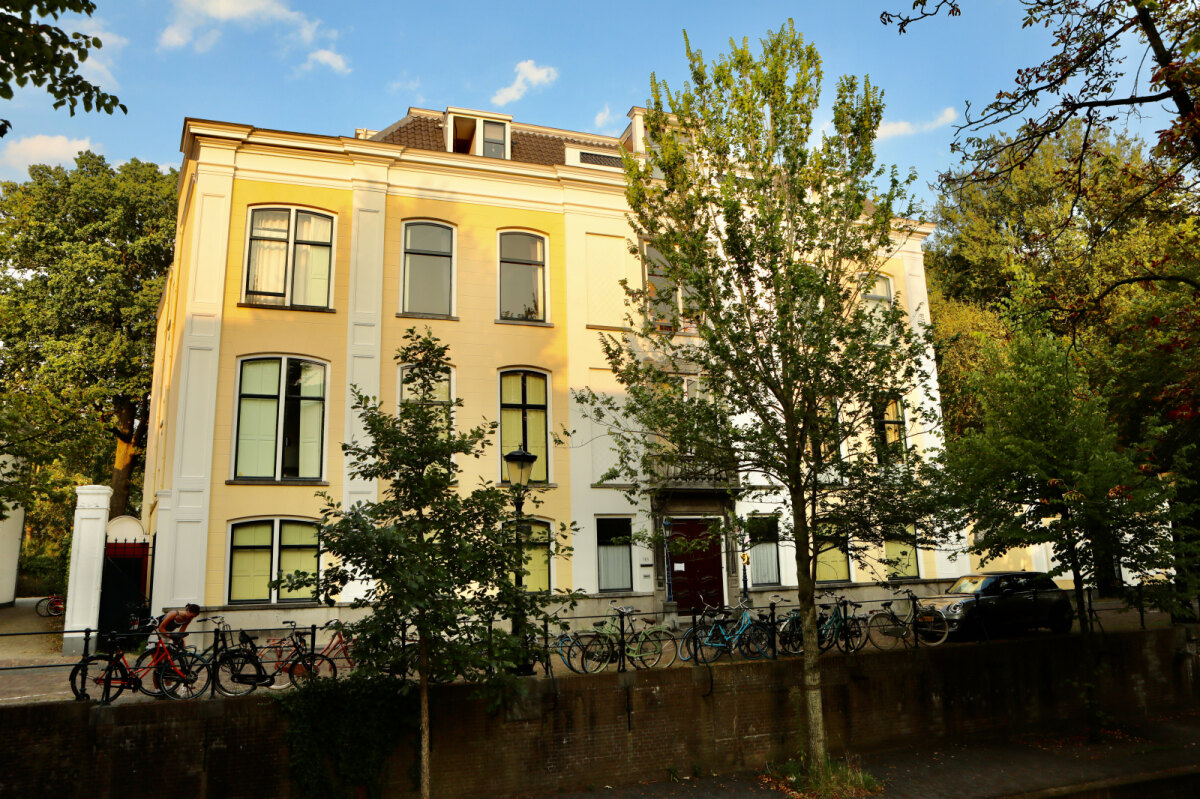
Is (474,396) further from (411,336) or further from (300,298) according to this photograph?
(411,336)

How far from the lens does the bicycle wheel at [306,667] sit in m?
12.1

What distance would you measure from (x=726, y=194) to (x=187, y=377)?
12.2m

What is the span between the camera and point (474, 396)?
63.8 ft

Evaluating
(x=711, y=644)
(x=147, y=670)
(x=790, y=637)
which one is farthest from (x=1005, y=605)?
(x=147, y=670)

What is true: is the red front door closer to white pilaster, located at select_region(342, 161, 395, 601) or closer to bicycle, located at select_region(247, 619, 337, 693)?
white pilaster, located at select_region(342, 161, 395, 601)

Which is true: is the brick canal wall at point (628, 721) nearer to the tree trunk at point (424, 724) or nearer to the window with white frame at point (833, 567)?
the tree trunk at point (424, 724)

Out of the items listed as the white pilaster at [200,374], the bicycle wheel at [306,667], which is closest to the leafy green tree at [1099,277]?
the bicycle wheel at [306,667]

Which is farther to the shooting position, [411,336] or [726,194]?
[726,194]

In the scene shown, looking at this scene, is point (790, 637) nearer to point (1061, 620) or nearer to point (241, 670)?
point (1061, 620)

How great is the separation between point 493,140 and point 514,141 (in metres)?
1.08

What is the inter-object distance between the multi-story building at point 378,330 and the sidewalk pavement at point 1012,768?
567 centimetres

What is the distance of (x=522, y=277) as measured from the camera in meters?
20.8

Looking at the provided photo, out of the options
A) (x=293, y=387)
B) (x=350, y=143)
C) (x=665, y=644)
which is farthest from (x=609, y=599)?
(x=350, y=143)

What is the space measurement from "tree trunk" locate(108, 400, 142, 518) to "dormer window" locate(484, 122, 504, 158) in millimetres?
20272
